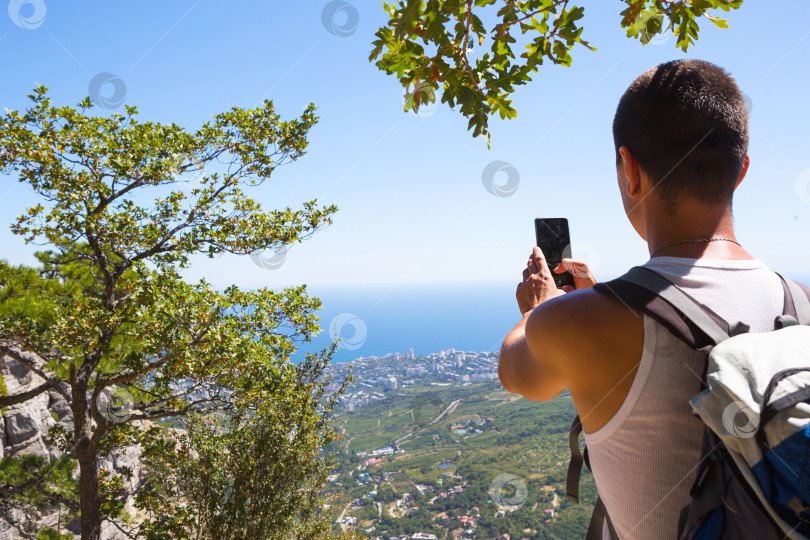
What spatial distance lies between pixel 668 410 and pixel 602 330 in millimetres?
224

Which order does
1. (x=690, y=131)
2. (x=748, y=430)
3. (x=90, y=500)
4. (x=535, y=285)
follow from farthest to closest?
(x=90, y=500) → (x=535, y=285) → (x=690, y=131) → (x=748, y=430)

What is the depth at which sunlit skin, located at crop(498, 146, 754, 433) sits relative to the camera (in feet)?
3.41

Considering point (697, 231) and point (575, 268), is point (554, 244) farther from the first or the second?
point (697, 231)

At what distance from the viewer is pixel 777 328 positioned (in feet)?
3.32

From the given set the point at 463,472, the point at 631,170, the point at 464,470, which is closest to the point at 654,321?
the point at 631,170

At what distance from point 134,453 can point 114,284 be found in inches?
353

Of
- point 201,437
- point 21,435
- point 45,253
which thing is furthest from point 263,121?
point 21,435

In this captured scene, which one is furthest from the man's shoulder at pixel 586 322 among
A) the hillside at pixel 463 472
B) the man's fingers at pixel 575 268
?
the hillside at pixel 463 472

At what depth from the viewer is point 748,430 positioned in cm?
82

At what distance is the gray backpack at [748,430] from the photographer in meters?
0.78

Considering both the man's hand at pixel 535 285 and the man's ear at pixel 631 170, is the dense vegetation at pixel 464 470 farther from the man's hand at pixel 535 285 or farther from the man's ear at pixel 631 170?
the man's ear at pixel 631 170

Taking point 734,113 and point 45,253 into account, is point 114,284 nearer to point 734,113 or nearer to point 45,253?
point 45,253

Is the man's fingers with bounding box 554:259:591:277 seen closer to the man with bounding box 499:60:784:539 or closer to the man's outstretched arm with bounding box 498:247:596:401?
the man's outstretched arm with bounding box 498:247:596:401

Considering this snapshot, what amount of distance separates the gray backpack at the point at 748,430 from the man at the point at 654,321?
0.06 meters
